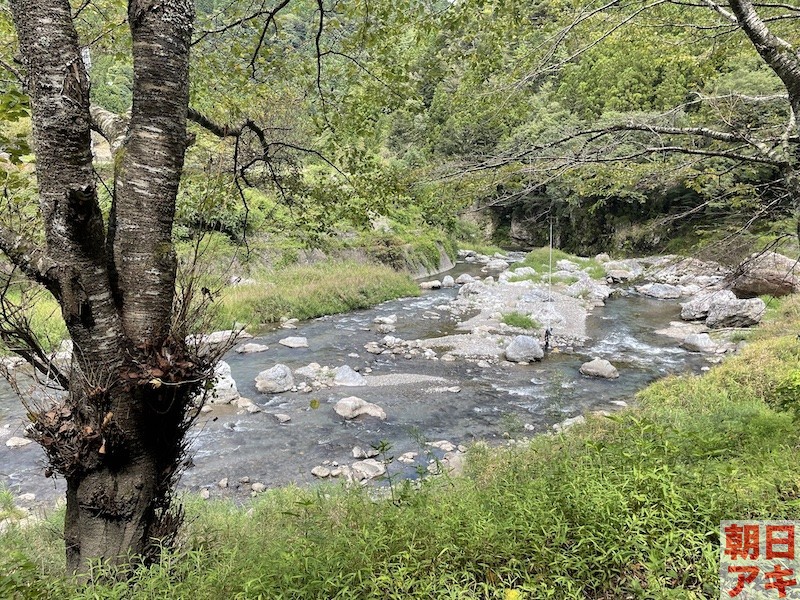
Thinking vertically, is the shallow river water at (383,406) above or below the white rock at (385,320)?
above

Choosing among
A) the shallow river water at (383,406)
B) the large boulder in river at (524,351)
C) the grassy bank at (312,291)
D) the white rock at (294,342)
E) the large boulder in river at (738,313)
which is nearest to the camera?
the shallow river water at (383,406)

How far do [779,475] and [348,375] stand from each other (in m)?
7.87

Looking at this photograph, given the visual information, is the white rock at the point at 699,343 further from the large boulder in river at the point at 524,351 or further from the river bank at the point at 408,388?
the large boulder in river at the point at 524,351

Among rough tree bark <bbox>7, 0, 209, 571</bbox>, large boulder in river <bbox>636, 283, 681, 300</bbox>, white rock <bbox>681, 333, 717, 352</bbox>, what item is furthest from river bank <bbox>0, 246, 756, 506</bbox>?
large boulder in river <bbox>636, 283, 681, 300</bbox>

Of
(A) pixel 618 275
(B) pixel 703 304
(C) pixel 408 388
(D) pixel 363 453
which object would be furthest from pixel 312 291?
(A) pixel 618 275

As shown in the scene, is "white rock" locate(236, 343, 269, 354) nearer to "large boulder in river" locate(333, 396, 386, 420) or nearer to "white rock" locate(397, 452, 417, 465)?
"large boulder in river" locate(333, 396, 386, 420)

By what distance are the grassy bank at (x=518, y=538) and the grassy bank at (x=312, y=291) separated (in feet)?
34.2

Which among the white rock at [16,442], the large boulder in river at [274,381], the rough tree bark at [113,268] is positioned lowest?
the white rock at [16,442]

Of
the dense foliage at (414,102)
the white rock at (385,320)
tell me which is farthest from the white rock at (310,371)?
the dense foliage at (414,102)

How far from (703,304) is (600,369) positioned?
7.68m

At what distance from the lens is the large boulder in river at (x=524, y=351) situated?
11.6 metres

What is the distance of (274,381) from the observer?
30.9ft

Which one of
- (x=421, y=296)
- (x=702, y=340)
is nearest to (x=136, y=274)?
(x=702, y=340)

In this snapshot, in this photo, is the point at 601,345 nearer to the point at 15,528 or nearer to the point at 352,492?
the point at 352,492
